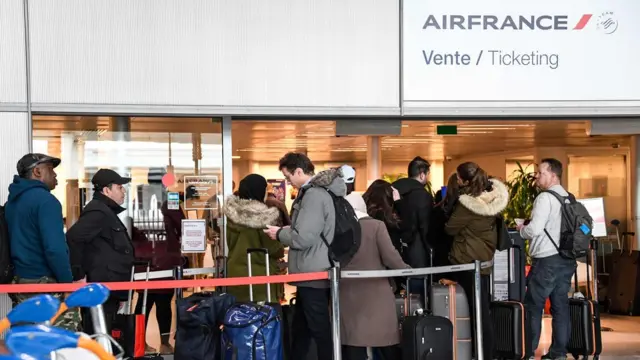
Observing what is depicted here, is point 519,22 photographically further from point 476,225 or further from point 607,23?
point 476,225

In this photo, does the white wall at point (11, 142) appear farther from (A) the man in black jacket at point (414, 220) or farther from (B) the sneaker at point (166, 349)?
(A) the man in black jacket at point (414, 220)

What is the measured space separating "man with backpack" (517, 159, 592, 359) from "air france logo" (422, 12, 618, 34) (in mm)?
1304

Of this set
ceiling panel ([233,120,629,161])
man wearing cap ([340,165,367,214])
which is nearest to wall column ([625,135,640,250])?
ceiling panel ([233,120,629,161])

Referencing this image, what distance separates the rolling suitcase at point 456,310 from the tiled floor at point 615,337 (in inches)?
66.3

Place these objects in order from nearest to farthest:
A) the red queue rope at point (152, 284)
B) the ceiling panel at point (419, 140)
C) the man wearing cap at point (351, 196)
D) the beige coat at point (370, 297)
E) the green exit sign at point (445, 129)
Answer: the red queue rope at point (152, 284) → the beige coat at point (370, 297) → the man wearing cap at point (351, 196) → the ceiling panel at point (419, 140) → the green exit sign at point (445, 129)

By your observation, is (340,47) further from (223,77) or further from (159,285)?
(159,285)

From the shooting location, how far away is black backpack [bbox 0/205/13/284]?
571 centimetres

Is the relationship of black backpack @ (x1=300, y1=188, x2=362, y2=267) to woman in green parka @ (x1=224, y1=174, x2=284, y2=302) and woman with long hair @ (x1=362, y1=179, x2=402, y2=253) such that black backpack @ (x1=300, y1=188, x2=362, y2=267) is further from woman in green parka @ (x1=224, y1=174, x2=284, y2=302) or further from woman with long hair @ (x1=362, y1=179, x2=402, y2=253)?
woman in green parka @ (x1=224, y1=174, x2=284, y2=302)

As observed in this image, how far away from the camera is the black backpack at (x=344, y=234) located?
5926 mm

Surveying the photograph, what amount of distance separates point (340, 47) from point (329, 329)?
2634 millimetres

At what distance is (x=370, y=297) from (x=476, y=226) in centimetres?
122

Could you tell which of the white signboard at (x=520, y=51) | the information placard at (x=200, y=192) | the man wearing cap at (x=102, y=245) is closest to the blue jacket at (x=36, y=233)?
the man wearing cap at (x=102, y=245)

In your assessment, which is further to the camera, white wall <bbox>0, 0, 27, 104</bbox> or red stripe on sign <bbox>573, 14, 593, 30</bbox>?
red stripe on sign <bbox>573, 14, 593, 30</bbox>

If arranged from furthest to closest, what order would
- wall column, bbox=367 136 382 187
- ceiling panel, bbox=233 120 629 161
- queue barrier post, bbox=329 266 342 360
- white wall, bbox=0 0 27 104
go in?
wall column, bbox=367 136 382 187
ceiling panel, bbox=233 120 629 161
white wall, bbox=0 0 27 104
queue barrier post, bbox=329 266 342 360
